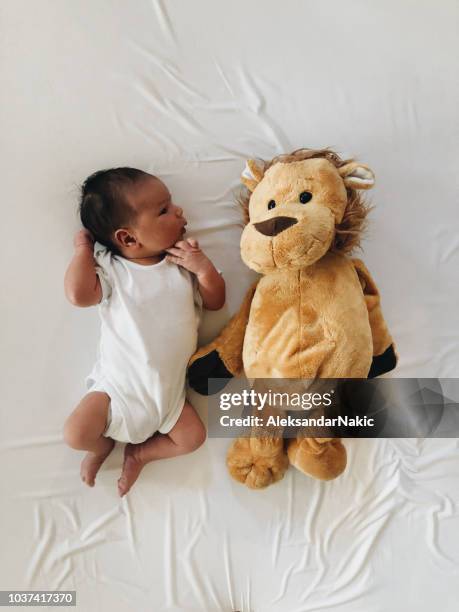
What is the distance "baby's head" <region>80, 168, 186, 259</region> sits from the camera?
937 mm

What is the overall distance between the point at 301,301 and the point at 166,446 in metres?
0.40

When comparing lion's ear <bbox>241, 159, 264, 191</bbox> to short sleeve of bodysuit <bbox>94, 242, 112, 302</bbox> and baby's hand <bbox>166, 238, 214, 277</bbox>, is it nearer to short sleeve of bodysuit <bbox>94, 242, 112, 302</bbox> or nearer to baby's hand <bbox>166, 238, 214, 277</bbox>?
baby's hand <bbox>166, 238, 214, 277</bbox>

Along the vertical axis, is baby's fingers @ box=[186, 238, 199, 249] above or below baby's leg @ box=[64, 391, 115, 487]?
above

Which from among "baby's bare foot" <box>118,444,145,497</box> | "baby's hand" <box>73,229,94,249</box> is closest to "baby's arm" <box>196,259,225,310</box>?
"baby's hand" <box>73,229,94,249</box>

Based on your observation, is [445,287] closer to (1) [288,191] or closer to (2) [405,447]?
(2) [405,447]

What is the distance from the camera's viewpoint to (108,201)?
94 cm

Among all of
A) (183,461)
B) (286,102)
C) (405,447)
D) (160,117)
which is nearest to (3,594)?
(183,461)

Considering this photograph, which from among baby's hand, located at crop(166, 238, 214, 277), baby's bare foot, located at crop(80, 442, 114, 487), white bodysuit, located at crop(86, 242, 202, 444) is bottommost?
baby's bare foot, located at crop(80, 442, 114, 487)

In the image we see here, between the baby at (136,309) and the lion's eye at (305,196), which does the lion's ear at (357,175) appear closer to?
the lion's eye at (305,196)

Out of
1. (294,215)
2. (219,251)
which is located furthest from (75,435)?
(294,215)

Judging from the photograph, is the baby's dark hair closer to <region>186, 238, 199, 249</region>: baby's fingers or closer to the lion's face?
<region>186, 238, 199, 249</region>: baby's fingers

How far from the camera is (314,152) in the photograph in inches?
36.4

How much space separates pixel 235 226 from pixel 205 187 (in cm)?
11

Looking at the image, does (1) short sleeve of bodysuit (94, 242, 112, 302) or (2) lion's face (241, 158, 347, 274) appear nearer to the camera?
(2) lion's face (241, 158, 347, 274)
